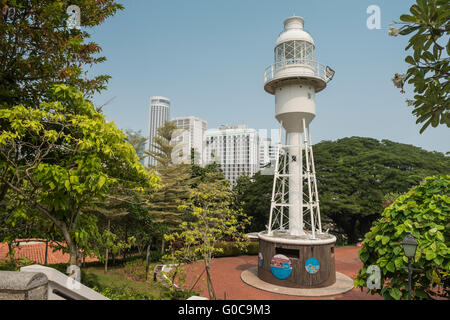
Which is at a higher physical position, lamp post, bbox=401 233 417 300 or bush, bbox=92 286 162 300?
lamp post, bbox=401 233 417 300

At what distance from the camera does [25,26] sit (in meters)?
6.16

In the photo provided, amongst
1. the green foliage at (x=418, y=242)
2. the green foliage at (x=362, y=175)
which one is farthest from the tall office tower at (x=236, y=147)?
the green foliage at (x=418, y=242)

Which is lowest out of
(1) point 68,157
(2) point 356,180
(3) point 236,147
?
(1) point 68,157

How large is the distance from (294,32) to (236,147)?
288 feet

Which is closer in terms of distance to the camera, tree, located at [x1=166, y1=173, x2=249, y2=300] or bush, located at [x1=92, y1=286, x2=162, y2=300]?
bush, located at [x1=92, y1=286, x2=162, y2=300]

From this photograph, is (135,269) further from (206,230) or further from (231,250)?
(206,230)

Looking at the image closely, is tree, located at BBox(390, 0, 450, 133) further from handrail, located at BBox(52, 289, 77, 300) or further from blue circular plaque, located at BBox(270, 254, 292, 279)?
blue circular plaque, located at BBox(270, 254, 292, 279)

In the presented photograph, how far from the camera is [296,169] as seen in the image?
16828 mm

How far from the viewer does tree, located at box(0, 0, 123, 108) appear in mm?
6238

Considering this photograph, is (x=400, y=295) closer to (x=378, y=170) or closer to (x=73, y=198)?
(x=73, y=198)

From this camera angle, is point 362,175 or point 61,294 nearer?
point 61,294

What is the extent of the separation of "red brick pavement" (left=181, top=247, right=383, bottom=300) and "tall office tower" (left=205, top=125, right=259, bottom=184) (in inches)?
3055

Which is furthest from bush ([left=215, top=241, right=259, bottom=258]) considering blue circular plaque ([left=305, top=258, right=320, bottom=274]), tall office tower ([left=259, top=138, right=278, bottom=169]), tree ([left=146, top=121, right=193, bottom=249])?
tall office tower ([left=259, top=138, right=278, bottom=169])

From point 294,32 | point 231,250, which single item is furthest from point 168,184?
point 294,32
